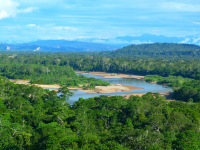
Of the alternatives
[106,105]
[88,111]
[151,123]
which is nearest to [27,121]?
[88,111]

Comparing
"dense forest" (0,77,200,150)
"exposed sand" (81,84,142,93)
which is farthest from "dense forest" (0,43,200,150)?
"exposed sand" (81,84,142,93)

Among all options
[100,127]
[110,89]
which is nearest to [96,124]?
[100,127]

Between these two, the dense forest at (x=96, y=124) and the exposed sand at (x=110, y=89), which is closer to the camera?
the dense forest at (x=96, y=124)

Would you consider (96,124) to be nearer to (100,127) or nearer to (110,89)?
(100,127)

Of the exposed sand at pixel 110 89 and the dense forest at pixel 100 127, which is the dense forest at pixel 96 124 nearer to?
the dense forest at pixel 100 127

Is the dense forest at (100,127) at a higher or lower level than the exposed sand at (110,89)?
higher

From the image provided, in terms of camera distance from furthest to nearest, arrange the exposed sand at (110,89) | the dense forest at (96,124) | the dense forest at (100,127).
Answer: the exposed sand at (110,89)
the dense forest at (96,124)
the dense forest at (100,127)

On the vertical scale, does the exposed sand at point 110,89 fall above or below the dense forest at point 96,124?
below

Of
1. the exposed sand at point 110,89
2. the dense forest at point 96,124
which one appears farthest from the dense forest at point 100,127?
the exposed sand at point 110,89

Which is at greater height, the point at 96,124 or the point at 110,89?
the point at 96,124

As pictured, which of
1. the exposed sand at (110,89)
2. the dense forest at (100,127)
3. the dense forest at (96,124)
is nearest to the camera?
the dense forest at (100,127)
